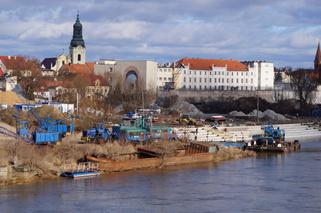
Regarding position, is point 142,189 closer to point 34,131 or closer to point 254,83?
point 34,131

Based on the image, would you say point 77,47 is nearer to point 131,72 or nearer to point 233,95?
point 131,72

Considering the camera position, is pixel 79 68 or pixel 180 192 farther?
pixel 79 68

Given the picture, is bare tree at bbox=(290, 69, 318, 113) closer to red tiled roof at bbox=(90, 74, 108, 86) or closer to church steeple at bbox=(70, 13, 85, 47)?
red tiled roof at bbox=(90, 74, 108, 86)

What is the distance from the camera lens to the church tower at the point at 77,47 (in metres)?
92.6

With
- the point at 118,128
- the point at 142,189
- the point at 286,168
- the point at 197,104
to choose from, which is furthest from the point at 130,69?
the point at 142,189

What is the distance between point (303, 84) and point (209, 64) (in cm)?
1249

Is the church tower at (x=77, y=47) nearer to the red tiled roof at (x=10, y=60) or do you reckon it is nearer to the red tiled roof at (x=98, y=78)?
the red tiled roof at (x=98, y=78)

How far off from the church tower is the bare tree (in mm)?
25246

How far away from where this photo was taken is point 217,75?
96.1 metres

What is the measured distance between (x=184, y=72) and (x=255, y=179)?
205 ft

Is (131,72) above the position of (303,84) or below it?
above

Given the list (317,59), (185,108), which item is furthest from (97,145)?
(317,59)

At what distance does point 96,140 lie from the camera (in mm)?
38125

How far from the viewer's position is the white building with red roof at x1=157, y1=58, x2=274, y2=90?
9288cm
